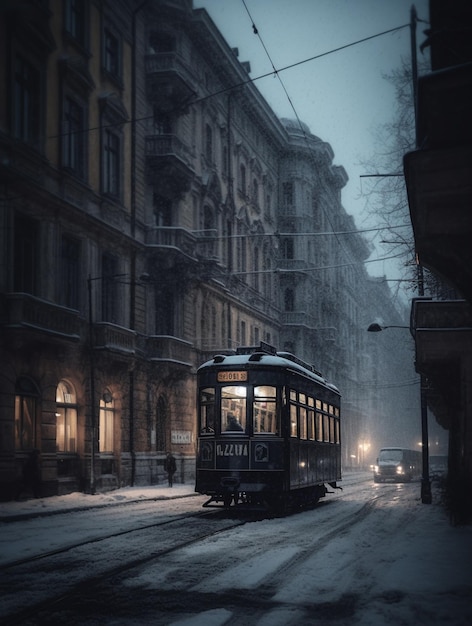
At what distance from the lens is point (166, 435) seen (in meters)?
34.2

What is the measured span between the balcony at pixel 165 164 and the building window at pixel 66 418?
35.3ft

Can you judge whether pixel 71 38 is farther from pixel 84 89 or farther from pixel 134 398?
pixel 134 398

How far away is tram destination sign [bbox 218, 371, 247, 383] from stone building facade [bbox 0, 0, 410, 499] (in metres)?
6.35

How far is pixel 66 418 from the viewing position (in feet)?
86.2

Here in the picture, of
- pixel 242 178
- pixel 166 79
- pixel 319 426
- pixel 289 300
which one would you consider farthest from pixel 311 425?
pixel 289 300

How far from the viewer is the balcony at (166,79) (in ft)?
110

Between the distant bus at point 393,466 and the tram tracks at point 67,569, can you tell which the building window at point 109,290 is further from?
the distant bus at point 393,466

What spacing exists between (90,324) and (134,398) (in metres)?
5.18

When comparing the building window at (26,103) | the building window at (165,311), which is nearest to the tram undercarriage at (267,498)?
the building window at (26,103)

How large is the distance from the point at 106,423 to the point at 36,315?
7422mm

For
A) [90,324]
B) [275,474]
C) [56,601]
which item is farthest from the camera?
[90,324]

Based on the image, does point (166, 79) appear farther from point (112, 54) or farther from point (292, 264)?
point (292, 264)

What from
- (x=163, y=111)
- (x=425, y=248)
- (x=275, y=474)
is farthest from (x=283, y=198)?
(x=425, y=248)

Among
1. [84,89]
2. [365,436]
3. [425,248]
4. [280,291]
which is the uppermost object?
[84,89]
